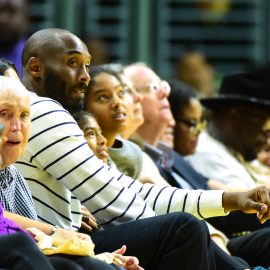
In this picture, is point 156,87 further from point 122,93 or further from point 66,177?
point 66,177

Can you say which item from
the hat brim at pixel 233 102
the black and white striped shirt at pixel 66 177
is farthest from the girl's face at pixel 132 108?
the hat brim at pixel 233 102

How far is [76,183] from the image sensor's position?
14.3 feet

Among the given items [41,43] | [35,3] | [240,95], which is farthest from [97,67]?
[35,3]

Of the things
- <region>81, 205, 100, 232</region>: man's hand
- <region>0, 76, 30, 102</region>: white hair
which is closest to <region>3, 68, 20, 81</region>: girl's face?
<region>0, 76, 30, 102</region>: white hair

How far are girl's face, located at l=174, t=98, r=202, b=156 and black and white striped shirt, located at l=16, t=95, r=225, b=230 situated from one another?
2072 millimetres

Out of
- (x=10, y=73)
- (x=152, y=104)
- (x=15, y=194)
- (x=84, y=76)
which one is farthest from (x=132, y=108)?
(x=15, y=194)

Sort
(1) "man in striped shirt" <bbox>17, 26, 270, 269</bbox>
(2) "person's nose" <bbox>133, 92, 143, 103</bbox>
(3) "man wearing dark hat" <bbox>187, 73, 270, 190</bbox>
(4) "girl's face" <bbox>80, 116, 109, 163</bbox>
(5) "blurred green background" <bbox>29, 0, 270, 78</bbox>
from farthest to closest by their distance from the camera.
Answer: (5) "blurred green background" <bbox>29, 0, 270, 78</bbox>, (3) "man wearing dark hat" <bbox>187, 73, 270, 190</bbox>, (2) "person's nose" <bbox>133, 92, 143, 103</bbox>, (4) "girl's face" <bbox>80, 116, 109, 163</bbox>, (1) "man in striped shirt" <bbox>17, 26, 270, 269</bbox>

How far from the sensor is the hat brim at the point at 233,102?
22.4ft

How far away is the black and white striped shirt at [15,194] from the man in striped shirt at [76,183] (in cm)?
20

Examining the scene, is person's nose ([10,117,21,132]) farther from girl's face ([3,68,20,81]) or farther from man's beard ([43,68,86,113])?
man's beard ([43,68,86,113])

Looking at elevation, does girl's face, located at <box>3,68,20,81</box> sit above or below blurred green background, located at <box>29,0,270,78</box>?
above

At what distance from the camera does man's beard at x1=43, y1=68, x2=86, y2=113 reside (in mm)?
4578

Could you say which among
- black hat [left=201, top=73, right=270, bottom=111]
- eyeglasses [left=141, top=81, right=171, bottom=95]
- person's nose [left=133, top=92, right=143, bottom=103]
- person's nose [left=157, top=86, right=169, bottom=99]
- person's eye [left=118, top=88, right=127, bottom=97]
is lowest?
black hat [left=201, top=73, right=270, bottom=111]

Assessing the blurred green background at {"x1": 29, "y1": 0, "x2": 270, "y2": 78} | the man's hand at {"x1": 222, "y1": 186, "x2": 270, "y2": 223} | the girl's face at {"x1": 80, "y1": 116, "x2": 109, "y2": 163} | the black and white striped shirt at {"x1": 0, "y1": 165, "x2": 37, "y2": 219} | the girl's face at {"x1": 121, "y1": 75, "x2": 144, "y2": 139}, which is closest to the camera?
the black and white striped shirt at {"x1": 0, "y1": 165, "x2": 37, "y2": 219}
